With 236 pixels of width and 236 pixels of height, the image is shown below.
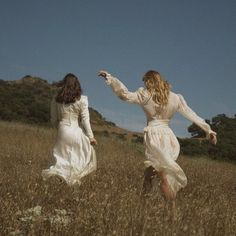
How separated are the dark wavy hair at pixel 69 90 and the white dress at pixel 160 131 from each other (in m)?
1.09

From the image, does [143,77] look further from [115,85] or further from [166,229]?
[166,229]

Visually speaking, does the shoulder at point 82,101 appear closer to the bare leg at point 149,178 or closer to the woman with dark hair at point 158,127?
the woman with dark hair at point 158,127

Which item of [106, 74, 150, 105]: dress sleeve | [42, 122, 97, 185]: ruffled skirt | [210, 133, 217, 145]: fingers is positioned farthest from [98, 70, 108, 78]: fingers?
[210, 133, 217, 145]: fingers

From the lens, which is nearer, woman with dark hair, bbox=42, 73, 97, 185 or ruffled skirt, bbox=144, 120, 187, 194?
ruffled skirt, bbox=144, 120, 187, 194

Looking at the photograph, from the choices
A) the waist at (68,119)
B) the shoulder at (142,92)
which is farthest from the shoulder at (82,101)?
the shoulder at (142,92)

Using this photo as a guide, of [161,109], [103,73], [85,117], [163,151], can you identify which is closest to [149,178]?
[163,151]

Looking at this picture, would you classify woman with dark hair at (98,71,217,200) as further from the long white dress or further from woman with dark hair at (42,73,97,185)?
the long white dress

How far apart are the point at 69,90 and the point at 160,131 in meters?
1.88

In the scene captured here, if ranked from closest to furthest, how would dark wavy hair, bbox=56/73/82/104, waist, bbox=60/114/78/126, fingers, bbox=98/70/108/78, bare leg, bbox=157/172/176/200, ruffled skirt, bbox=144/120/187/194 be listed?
1. bare leg, bbox=157/172/176/200
2. ruffled skirt, bbox=144/120/187/194
3. fingers, bbox=98/70/108/78
4. dark wavy hair, bbox=56/73/82/104
5. waist, bbox=60/114/78/126

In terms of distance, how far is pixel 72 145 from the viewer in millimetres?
8859

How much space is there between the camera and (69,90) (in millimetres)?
8656

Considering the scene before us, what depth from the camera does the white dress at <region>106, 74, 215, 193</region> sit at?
743cm

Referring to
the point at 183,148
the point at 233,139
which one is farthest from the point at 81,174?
the point at 233,139

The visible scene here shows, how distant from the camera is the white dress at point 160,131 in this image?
292 inches
